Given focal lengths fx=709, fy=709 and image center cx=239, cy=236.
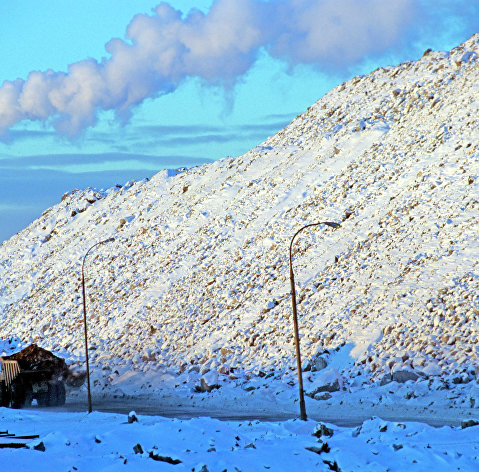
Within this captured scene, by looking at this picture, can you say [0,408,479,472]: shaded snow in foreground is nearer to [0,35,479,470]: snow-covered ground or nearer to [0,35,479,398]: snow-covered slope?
[0,35,479,470]: snow-covered ground

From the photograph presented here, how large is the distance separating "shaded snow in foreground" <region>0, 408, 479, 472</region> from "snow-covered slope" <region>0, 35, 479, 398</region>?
16.0 meters

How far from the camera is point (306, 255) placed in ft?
185

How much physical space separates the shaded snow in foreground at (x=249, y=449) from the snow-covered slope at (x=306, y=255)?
1603cm

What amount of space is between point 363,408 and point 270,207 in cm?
3506

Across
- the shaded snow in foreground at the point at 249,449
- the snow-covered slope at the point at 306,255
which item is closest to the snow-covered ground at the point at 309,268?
the snow-covered slope at the point at 306,255

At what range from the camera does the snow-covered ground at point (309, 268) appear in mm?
40656

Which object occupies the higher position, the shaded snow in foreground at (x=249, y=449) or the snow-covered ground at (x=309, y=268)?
the snow-covered ground at (x=309, y=268)

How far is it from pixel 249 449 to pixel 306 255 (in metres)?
37.1

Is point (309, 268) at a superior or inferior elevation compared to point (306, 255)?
inferior

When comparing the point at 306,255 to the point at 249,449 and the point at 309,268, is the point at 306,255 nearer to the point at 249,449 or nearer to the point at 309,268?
the point at 309,268

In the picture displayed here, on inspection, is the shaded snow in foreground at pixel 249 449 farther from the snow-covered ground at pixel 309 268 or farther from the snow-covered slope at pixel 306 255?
the snow-covered slope at pixel 306 255

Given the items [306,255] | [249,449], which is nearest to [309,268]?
[306,255]

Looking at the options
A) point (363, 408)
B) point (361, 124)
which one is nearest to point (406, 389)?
point (363, 408)

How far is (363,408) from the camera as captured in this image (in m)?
34.3
